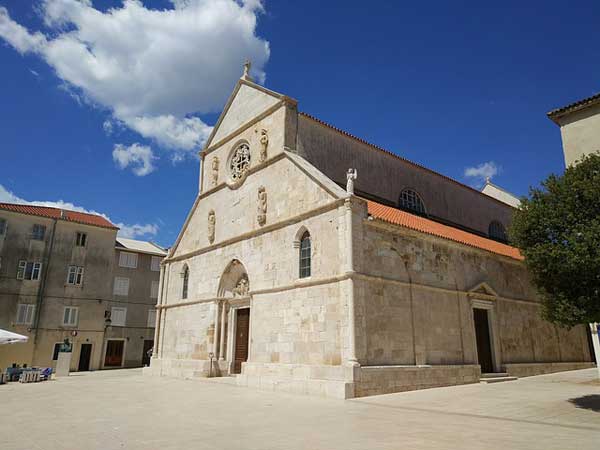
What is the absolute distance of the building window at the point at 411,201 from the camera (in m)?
22.4

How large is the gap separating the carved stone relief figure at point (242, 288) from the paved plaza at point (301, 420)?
5.58m

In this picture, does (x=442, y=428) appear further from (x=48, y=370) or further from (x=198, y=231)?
(x=48, y=370)

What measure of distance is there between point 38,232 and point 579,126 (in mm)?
32370

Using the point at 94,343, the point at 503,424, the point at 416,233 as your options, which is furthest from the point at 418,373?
the point at 94,343

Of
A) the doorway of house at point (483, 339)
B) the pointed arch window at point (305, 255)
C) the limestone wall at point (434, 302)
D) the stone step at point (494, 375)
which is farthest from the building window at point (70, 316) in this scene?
the stone step at point (494, 375)

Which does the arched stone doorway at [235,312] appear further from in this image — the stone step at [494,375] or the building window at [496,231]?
the building window at [496,231]

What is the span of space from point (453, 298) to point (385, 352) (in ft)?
14.7

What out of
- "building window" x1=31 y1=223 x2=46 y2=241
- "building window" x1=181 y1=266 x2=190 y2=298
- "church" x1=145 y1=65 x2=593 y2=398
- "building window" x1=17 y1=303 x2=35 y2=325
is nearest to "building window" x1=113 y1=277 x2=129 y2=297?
"building window" x1=17 y1=303 x2=35 y2=325

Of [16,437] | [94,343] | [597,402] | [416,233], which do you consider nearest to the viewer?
[16,437]

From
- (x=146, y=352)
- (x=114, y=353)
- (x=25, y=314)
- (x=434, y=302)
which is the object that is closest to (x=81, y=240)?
(x=25, y=314)

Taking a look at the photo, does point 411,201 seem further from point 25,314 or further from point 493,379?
point 25,314

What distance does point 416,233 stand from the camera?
15.7 meters

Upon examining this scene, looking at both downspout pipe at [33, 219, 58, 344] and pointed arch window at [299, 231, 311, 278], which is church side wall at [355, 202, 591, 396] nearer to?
pointed arch window at [299, 231, 311, 278]

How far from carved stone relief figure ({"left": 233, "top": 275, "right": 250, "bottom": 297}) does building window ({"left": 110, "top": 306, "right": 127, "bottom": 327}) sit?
17.8m
